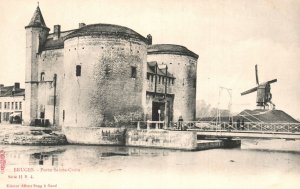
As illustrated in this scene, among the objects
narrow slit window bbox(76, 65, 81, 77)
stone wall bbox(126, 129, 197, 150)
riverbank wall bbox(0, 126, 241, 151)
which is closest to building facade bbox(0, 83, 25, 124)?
riverbank wall bbox(0, 126, 241, 151)

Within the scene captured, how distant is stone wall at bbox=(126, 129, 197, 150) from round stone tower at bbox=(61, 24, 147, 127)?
1.01m

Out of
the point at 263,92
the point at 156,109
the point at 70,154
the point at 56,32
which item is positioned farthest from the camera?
the point at 56,32

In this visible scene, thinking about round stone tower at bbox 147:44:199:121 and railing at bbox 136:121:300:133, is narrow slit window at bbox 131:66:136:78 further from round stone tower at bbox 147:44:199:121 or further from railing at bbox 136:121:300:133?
round stone tower at bbox 147:44:199:121

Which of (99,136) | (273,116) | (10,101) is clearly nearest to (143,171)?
(99,136)

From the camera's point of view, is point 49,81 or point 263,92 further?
point 49,81

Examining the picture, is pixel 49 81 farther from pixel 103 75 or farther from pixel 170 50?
pixel 170 50

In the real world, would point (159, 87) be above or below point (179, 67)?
below

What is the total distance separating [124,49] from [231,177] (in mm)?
7309

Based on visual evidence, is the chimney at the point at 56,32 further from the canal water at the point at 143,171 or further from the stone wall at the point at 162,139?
the canal water at the point at 143,171

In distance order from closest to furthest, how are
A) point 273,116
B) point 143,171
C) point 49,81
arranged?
point 143,171 < point 273,116 < point 49,81

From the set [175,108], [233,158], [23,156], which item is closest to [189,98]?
[175,108]

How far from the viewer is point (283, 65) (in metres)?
9.28

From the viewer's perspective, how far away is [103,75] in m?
14.2

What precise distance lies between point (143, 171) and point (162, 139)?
4.40m
